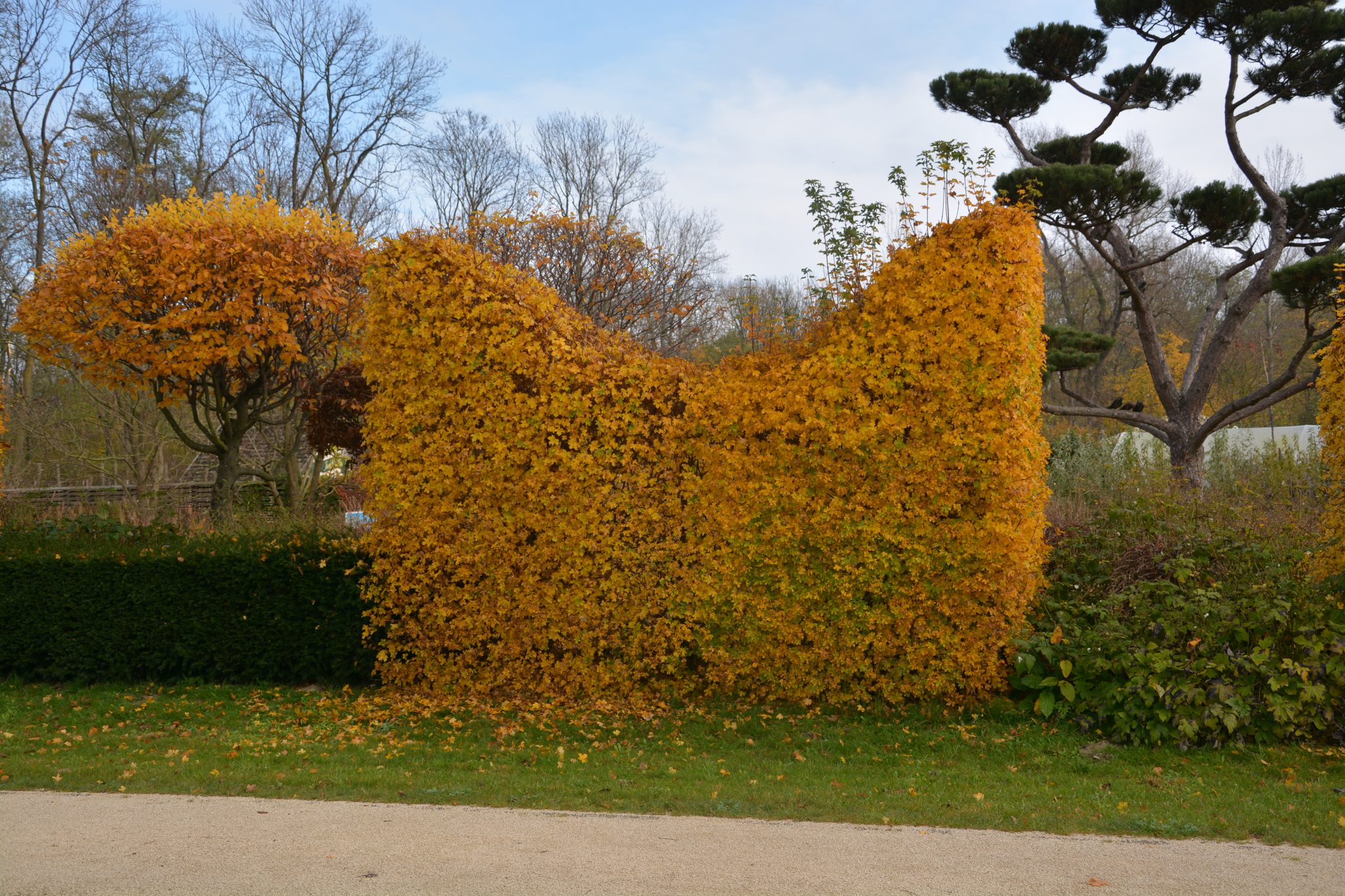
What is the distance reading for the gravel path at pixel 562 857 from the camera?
143 inches

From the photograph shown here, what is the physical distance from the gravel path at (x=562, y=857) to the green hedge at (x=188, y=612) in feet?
9.12

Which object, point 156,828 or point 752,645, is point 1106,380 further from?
point 156,828

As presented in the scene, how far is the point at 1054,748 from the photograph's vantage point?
5.65m

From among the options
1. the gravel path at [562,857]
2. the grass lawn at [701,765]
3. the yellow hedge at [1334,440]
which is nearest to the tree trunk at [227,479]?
the grass lawn at [701,765]

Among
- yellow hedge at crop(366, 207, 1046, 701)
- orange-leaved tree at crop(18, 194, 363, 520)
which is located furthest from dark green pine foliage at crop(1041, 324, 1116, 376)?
orange-leaved tree at crop(18, 194, 363, 520)

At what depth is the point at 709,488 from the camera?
6535mm

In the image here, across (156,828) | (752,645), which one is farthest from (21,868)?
(752,645)

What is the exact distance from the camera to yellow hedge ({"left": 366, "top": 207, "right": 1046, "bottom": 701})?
616cm

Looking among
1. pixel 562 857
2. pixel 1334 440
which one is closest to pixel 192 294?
pixel 562 857

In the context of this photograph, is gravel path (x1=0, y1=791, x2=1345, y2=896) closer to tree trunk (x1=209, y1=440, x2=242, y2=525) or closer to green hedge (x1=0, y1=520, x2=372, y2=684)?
green hedge (x1=0, y1=520, x2=372, y2=684)

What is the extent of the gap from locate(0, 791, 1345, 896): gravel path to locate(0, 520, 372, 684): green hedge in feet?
9.12

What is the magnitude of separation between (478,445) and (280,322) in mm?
3581

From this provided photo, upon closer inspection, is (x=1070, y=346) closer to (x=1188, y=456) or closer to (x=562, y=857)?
(x=1188, y=456)

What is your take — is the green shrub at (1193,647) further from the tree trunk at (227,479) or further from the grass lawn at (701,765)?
the tree trunk at (227,479)
